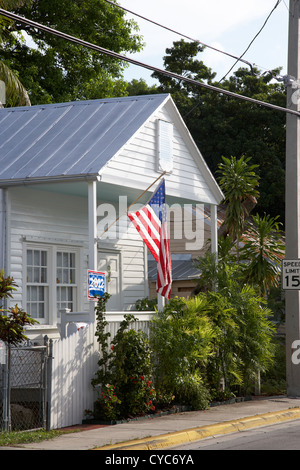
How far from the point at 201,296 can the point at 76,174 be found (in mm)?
3646

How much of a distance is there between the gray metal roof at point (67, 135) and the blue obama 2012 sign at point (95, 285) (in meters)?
1.91

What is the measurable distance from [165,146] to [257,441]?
289 inches

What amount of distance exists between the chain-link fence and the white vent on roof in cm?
546

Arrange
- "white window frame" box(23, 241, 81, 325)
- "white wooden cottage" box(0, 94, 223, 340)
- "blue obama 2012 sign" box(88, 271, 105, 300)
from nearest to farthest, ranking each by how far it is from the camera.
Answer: "blue obama 2012 sign" box(88, 271, 105, 300)
"white wooden cottage" box(0, 94, 223, 340)
"white window frame" box(23, 241, 81, 325)

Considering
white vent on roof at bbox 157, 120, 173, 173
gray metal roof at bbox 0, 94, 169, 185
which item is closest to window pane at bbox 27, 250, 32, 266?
gray metal roof at bbox 0, 94, 169, 185

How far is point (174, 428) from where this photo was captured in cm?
1155

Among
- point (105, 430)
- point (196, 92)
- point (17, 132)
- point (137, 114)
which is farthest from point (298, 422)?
point (196, 92)

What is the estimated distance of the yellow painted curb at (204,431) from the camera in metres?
10.2

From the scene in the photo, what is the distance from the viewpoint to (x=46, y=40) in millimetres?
32656

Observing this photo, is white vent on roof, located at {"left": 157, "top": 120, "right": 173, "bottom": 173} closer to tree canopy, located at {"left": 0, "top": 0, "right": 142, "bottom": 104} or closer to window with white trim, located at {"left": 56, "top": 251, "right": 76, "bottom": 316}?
window with white trim, located at {"left": 56, "top": 251, "right": 76, "bottom": 316}

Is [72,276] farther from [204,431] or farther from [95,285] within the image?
[204,431]

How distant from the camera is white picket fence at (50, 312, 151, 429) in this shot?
1192 centimetres

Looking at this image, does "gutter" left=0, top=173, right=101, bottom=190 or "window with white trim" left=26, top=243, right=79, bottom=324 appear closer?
"gutter" left=0, top=173, right=101, bottom=190

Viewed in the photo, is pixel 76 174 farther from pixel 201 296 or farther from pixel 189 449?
pixel 189 449
